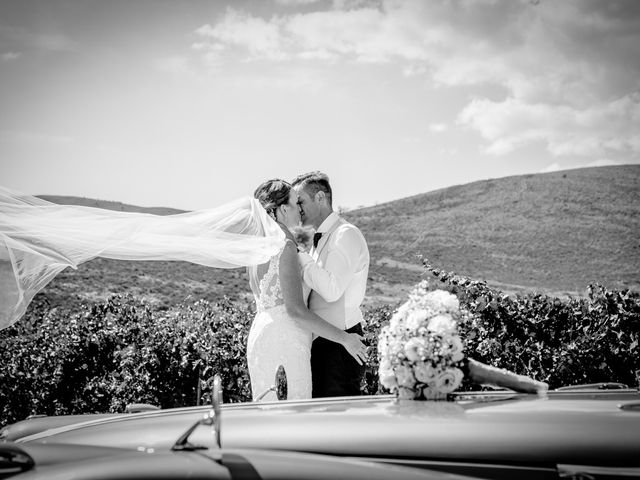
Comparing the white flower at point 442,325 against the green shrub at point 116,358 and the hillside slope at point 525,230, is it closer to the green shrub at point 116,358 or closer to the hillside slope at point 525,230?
the green shrub at point 116,358

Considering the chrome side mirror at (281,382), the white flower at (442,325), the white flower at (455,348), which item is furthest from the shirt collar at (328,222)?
the white flower at (455,348)

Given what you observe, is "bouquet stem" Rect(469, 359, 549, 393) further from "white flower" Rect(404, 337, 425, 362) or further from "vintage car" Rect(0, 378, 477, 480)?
"vintage car" Rect(0, 378, 477, 480)

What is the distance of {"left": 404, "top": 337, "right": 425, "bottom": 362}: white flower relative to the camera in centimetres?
292

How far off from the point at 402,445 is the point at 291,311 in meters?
2.21

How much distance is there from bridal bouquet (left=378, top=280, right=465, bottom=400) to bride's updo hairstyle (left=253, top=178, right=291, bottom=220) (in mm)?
2011

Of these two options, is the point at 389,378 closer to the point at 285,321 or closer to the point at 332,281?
the point at 332,281

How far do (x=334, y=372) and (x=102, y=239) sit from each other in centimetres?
193

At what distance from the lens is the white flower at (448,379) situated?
288cm

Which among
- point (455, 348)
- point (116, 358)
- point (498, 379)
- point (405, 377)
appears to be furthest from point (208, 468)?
point (116, 358)

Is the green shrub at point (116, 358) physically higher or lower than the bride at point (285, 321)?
lower

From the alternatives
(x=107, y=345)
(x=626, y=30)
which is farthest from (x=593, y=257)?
(x=107, y=345)

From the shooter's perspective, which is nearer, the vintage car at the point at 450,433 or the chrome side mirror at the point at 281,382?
the vintage car at the point at 450,433

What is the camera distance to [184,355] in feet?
26.0

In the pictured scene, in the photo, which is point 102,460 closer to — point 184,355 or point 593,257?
point 184,355
